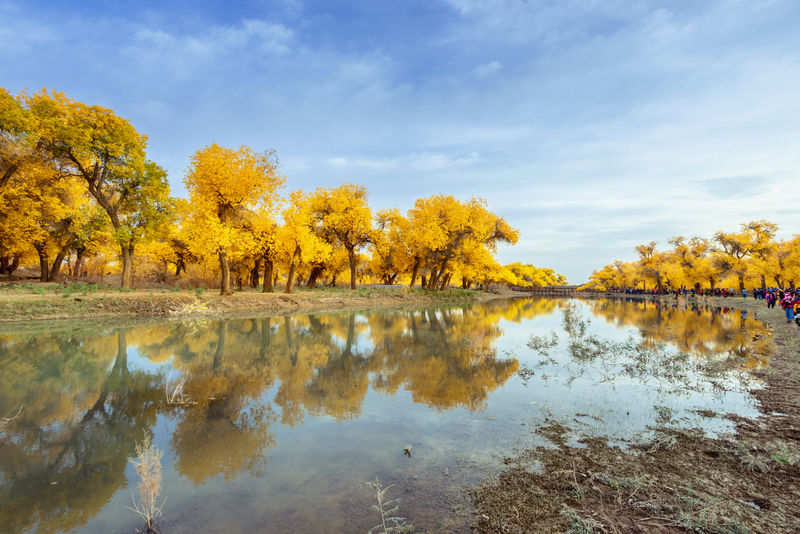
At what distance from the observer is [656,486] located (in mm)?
4129

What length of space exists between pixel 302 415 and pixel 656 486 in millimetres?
5576

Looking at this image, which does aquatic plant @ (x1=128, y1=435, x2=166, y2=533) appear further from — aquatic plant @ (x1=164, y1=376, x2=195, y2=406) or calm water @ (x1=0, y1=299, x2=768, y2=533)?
aquatic plant @ (x1=164, y1=376, x2=195, y2=406)

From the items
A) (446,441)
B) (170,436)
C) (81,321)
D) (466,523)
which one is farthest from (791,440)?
(81,321)

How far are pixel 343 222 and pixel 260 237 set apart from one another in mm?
11573

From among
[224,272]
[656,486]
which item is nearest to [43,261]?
[224,272]

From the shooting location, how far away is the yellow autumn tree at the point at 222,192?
2468 cm

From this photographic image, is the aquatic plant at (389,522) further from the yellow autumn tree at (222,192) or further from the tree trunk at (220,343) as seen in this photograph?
the yellow autumn tree at (222,192)

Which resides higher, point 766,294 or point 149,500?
point 766,294

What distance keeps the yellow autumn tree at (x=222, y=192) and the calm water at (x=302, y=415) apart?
38.9 ft

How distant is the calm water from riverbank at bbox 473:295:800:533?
1.29ft

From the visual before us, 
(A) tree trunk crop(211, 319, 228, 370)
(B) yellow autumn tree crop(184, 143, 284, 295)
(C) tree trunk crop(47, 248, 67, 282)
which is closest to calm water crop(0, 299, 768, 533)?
(A) tree trunk crop(211, 319, 228, 370)

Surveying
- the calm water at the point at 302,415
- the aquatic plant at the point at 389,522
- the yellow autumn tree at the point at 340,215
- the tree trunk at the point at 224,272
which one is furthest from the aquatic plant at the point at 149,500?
the yellow autumn tree at the point at 340,215

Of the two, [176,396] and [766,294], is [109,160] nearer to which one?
[176,396]

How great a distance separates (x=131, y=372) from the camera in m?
9.30
